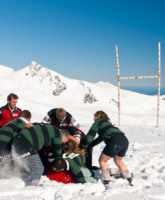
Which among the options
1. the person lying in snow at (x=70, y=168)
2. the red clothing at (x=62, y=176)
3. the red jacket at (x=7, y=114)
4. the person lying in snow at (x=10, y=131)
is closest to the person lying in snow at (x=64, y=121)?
the person lying in snow at (x=70, y=168)

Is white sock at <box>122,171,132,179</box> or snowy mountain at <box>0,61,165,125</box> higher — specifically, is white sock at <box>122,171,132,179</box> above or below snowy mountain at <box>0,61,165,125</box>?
below

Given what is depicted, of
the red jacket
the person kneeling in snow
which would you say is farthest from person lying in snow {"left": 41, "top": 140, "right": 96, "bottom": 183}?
the red jacket

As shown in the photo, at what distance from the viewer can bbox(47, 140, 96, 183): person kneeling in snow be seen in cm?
848

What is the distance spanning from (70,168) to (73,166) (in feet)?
0.29

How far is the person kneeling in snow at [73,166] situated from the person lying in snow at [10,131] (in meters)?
0.95

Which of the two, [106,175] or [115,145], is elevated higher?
[115,145]

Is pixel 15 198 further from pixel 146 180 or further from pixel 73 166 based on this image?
pixel 146 180

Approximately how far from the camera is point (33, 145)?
7.89 meters

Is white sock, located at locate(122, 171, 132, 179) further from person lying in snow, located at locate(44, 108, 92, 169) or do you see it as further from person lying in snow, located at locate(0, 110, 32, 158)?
person lying in snow, located at locate(0, 110, 32, 158)

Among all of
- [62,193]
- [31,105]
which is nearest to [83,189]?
[62,193]

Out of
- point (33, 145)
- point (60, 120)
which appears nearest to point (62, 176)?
point (33, 145)

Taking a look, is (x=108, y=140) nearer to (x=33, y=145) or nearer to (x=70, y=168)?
(x=70, y=168)

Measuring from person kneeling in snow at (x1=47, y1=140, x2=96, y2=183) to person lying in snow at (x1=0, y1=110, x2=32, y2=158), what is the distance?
3.10ft

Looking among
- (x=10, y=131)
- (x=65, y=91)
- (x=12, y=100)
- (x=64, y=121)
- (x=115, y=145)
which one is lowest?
(x=115, y=145)
